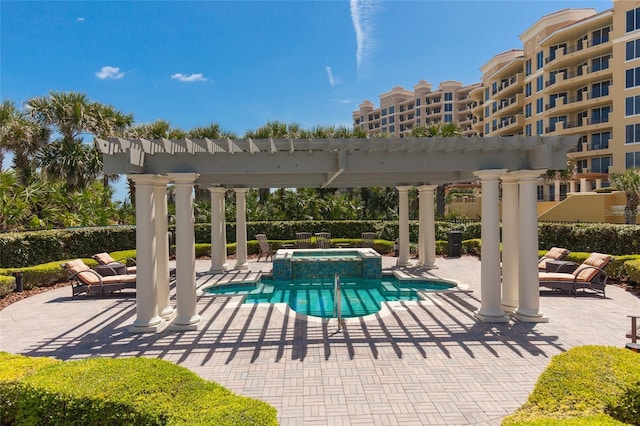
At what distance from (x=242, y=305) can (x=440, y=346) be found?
596 centimetres

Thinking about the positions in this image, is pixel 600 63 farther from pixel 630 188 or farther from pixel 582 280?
pixel 582 280

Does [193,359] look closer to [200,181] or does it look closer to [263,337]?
[263,337]

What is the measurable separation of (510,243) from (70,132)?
23.4 metres

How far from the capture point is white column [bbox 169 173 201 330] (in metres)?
8.80

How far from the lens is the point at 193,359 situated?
710 centimetres

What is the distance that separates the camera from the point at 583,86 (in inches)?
1453

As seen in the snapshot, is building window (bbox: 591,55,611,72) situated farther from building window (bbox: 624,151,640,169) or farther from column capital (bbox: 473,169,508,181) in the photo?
column capital (bbox: 473,169,508,181)

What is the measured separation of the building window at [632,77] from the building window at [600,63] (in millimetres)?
3853

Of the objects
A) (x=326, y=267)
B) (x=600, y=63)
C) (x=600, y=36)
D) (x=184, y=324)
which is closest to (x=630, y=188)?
(x=326, y=267)

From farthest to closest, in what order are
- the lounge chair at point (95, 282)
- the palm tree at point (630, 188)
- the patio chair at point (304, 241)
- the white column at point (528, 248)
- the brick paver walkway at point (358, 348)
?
the patio chair at point (304, 241) → the palm tree at point (630, 188) → the lounge chair at point (95, 282) → the white column at point (528, 248) → the brick paver walkway at point (358, 348)

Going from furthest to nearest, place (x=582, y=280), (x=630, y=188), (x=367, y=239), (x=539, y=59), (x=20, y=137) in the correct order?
1. (x=539, y=59)
2. (x=367, y=239)
3. (x=20, y=137)
4. (x=630, y=188)
5. (x=582, y=280)

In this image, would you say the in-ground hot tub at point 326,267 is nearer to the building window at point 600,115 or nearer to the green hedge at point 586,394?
the green hedge at point 586,394

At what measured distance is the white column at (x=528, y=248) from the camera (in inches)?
350

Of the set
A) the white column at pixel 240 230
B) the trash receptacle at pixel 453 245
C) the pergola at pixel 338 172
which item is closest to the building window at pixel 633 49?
the trash receptacle at pixel 453 245
